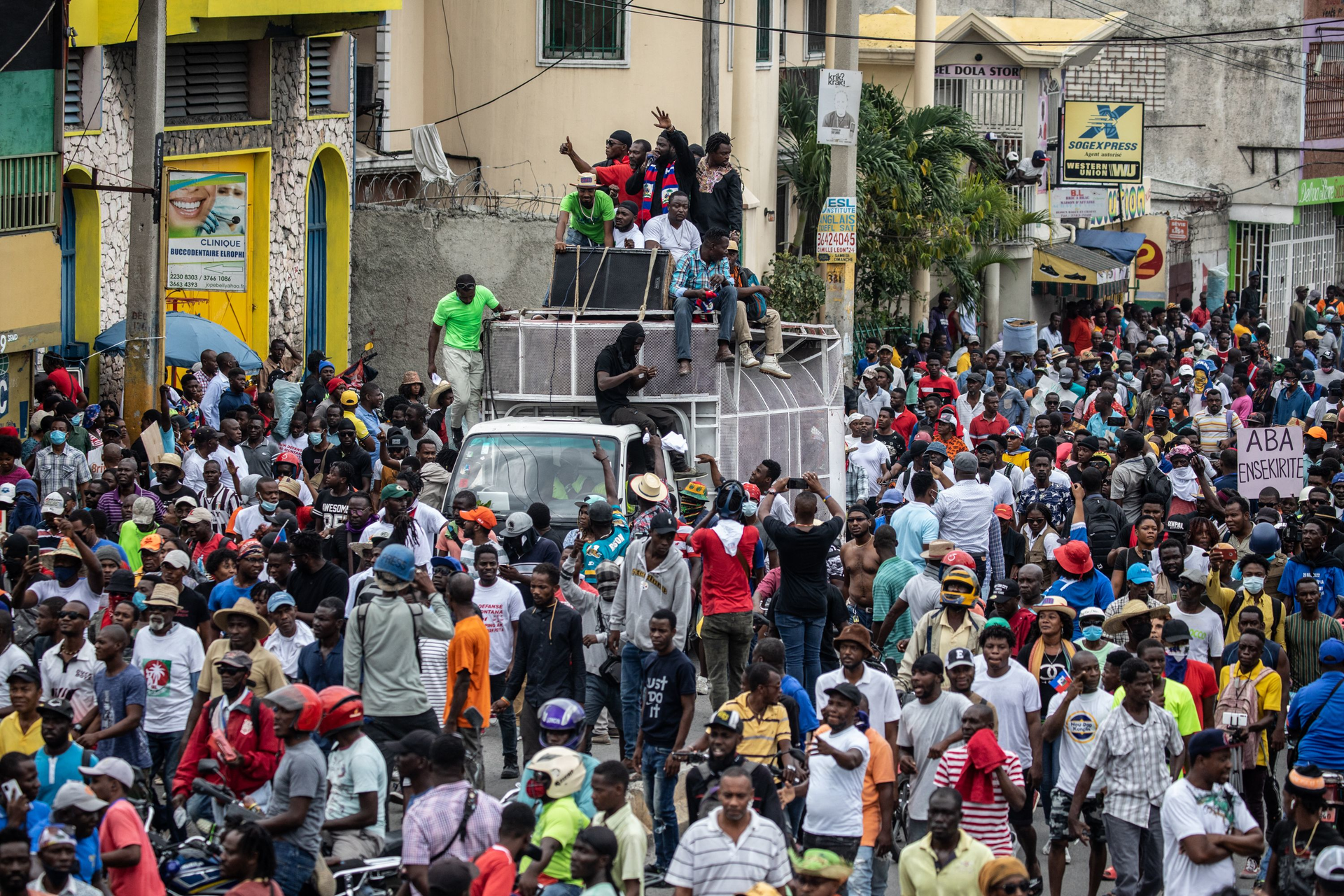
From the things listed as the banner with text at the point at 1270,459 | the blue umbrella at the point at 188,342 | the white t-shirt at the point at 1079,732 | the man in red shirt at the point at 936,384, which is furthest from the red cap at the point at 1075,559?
the man in red shirt at the point at 936,384

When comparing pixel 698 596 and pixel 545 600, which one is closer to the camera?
pixel 545 600

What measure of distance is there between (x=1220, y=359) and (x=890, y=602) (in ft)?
56.6

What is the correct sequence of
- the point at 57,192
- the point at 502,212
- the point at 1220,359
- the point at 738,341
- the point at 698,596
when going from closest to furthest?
the point at 698,596, the point at 738,341, the point at 57,192, the point at 502,212, the point at 1220,359

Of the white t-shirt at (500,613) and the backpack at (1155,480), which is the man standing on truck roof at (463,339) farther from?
the backpack at (1155,480)

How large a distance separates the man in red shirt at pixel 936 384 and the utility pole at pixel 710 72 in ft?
12.1

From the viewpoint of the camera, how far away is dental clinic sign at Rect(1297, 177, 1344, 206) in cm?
4650

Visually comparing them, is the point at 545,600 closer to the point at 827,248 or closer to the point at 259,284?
the point at 827,248

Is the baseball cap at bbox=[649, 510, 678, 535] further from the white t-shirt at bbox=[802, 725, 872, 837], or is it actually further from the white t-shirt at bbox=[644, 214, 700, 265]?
the white t-shirt at bbox=[644, 214, 700, 265]

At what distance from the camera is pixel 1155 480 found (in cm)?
1477

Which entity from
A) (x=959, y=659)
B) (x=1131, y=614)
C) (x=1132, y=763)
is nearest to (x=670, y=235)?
(x=1131, y=614)

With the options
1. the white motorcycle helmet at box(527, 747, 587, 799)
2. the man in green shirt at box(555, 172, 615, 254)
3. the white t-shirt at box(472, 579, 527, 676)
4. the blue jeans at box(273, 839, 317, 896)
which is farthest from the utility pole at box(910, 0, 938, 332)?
the blue jeans at box(273, 839, 317, 896)

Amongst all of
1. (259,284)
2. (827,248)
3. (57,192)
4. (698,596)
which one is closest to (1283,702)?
(698,596)

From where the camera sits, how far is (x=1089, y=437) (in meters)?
15.2

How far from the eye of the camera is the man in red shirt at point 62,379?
674 inches
